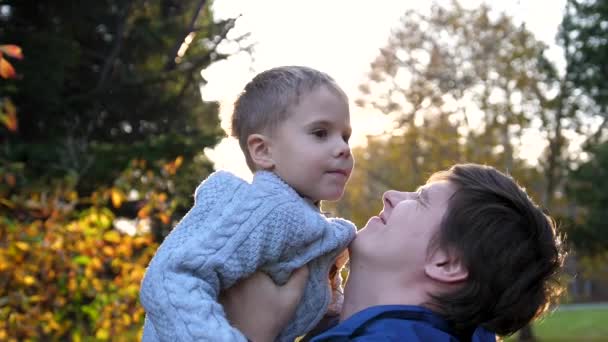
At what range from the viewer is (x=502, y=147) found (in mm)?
19672

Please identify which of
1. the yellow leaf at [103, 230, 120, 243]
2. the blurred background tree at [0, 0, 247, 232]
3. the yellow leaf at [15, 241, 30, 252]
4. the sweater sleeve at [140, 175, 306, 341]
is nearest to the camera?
the sweater sleeve at [140, 175, 306, 341]

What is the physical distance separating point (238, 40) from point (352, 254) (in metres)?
4.52

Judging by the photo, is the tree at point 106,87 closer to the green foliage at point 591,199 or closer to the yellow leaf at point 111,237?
the yellow leaf at point 111,237

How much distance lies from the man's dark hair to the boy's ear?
48 cm

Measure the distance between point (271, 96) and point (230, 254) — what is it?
0.48 m

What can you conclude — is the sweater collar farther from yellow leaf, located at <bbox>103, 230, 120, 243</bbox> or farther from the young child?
yellow leaf, located at <bbox>103, 230, 120, 243</bbox>

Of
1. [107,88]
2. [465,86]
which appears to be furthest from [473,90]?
[107,88]

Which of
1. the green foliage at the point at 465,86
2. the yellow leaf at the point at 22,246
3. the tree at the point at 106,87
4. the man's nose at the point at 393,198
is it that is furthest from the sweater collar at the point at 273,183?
the green foliage at the point at 465,86

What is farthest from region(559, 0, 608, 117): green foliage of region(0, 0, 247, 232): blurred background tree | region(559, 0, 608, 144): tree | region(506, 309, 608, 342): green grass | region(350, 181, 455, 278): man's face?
region(350, 181, 455, 278): man's face

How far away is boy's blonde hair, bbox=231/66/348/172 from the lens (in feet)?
7.25

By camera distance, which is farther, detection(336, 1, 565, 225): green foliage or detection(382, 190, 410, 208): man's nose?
detection(336, 1, 565, 225): green foliage

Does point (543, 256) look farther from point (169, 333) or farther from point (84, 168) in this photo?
point (84, 168)

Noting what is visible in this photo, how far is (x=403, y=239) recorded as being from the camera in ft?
7.32

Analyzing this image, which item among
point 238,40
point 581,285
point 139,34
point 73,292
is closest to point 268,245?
point 73,292
